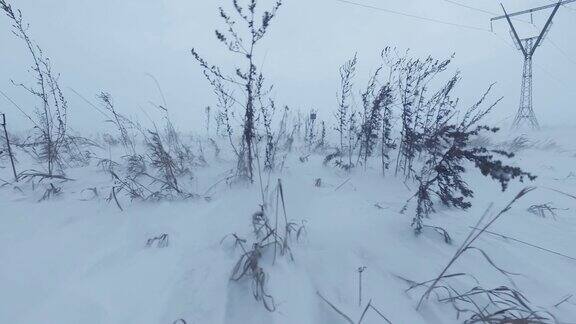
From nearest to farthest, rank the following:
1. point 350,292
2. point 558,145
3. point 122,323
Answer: point 122,323
point 350,292
point 558,145

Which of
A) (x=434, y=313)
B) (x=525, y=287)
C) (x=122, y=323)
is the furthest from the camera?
(x=525, y=287)

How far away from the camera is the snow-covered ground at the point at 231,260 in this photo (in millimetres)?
1282

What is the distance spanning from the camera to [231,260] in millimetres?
1651

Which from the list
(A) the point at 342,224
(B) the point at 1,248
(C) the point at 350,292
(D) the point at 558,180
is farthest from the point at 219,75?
(D) the point at 558,180

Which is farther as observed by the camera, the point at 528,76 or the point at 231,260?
the point at 528,76

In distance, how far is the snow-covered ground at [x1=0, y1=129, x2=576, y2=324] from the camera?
4.21ft

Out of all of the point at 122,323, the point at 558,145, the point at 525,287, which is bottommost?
the point at 558,145

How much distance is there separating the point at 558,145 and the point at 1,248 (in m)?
10.3

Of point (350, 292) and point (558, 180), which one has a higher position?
point (350, 292)

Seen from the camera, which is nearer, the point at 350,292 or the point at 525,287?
the point at 350,292

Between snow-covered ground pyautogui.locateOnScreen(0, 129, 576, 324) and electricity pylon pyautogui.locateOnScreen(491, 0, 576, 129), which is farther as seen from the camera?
electricity pylon pyautogui.locateOnScreen(491, 0, 576, 129)

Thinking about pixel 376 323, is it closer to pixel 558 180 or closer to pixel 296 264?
pixel 296 264

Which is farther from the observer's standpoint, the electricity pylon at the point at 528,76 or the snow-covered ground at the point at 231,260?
the electricity pylon at the point at 528,76

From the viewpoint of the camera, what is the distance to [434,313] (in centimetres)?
132
